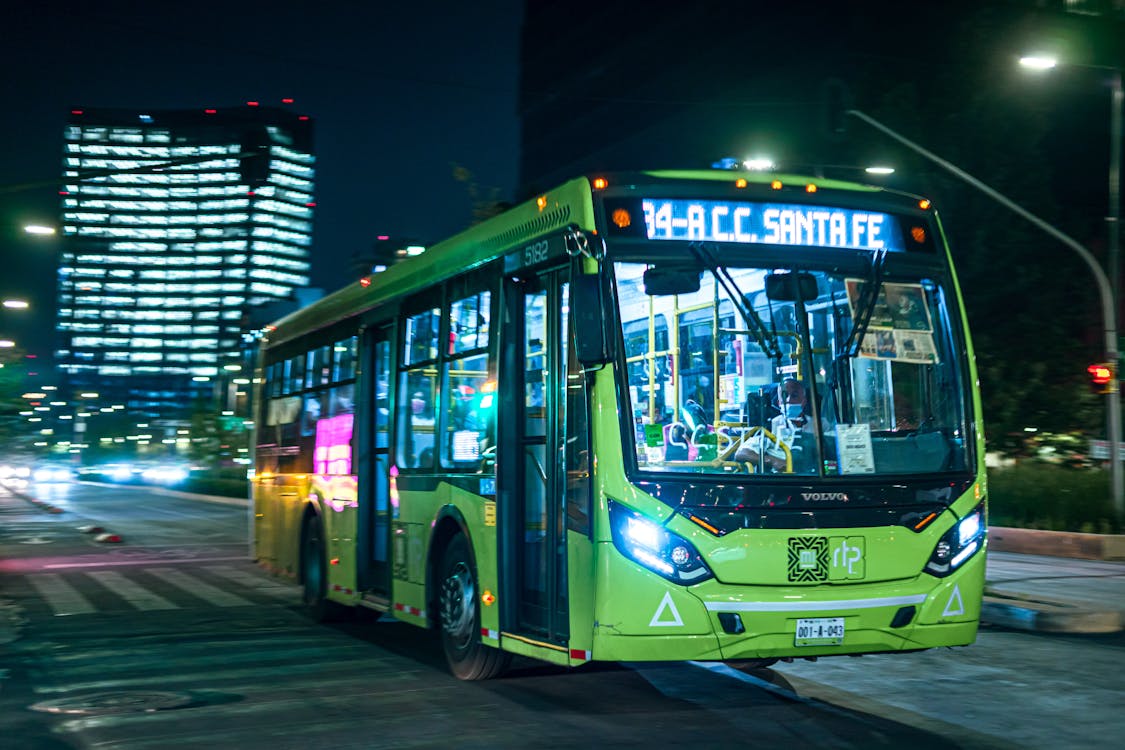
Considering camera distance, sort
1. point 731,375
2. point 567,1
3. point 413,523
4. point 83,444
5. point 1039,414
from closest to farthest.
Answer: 1. point 731,375
2. point 413,523
3. point 1039,414
4. point 567,1
5. point 83,444

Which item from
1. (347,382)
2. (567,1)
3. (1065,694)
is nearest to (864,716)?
(1065,694)

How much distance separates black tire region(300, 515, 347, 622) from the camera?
43.3ft

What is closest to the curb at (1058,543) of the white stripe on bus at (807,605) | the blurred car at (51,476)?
the white stripe on bus at (807,605)

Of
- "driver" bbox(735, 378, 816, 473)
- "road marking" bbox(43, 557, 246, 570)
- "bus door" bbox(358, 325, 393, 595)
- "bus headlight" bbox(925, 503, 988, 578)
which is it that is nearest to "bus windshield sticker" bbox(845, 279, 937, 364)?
"driver" bbox(735, 378, 816, 473)

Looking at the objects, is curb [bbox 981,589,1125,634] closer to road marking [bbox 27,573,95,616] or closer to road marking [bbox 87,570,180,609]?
road marking [bbox 87,570,180,609]

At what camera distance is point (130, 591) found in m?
17.1

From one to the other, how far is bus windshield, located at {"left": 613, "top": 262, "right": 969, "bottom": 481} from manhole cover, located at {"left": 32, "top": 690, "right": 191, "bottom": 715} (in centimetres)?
365

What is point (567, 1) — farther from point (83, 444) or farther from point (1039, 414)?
point (83, 444)

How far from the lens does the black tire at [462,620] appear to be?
30.4 ft

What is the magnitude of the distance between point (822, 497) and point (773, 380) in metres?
0.72

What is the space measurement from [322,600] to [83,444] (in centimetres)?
17690

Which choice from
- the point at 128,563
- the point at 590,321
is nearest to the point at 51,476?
the point at 128,563

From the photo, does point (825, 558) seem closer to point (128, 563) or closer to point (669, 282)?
point (669, 282)

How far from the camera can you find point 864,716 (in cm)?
821
